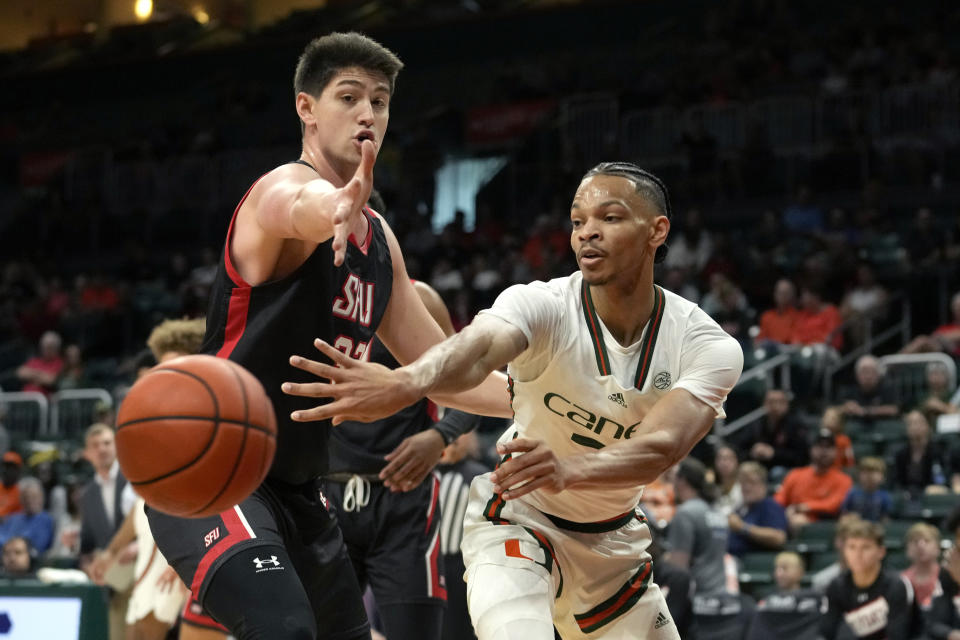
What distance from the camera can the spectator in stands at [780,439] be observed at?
1155 cm

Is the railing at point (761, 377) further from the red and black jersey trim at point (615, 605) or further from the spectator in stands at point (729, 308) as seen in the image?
the red and black jersey trim at point (615, 605)

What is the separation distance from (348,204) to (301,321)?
690mm

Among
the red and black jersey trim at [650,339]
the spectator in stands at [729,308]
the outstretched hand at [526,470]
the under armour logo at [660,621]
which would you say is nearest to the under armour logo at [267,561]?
the outstretched hand at [526,470]

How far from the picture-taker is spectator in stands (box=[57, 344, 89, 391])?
1700 cm

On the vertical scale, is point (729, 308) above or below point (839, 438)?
above

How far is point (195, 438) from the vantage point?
11.1ft

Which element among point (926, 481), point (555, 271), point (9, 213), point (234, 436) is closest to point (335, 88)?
point (234, 436)

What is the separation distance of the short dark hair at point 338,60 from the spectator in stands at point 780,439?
8.06m

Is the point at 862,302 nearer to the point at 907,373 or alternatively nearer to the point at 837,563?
the point at 907,373

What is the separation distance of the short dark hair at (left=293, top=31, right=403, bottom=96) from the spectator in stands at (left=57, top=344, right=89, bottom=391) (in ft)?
45.2

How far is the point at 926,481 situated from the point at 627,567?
274 inches

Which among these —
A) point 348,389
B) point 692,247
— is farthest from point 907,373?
point 348,389

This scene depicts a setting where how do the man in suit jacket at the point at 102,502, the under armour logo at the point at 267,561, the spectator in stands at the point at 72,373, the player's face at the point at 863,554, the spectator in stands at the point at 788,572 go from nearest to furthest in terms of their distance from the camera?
1. the under armour logo at the point at 267,561
2. the player's face at the point at 863,554
3. the spectator in stands at the point at 788,572
4. the man in suit jacket at the point at 102,502
5. the spectator in stands at the point at 72,373

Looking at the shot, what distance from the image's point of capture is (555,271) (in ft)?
50.3
